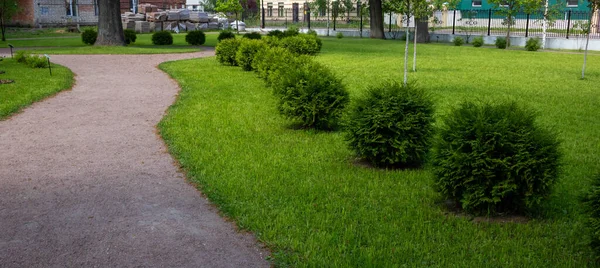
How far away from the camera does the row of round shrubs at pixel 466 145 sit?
16.8 ft

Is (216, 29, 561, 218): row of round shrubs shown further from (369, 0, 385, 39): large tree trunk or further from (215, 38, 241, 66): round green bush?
(369, 0, 385, 39): large tree trunk

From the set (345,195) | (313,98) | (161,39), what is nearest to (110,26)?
(161,39)

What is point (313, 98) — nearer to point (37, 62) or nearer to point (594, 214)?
point (594, 214)

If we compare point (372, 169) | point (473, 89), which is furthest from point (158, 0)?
point (372, 169)

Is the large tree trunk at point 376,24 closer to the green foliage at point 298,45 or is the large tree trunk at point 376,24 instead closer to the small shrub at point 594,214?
the green foliage at point 298,45

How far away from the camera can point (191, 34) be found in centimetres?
3100

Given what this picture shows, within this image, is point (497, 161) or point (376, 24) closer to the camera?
point (497, 161)

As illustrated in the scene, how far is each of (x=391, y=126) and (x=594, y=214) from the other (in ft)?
9.61

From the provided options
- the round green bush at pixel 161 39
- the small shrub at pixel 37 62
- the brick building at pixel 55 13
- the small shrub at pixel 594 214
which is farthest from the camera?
the brick building at pixel 55 13

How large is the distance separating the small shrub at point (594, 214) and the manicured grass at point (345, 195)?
133 millimetres

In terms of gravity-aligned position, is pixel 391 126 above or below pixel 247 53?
below

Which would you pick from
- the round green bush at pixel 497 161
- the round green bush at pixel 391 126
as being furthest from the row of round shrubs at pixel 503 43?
the round green bush at pixel 497 161

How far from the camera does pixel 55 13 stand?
157 feet

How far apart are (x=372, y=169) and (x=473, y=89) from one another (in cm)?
738
